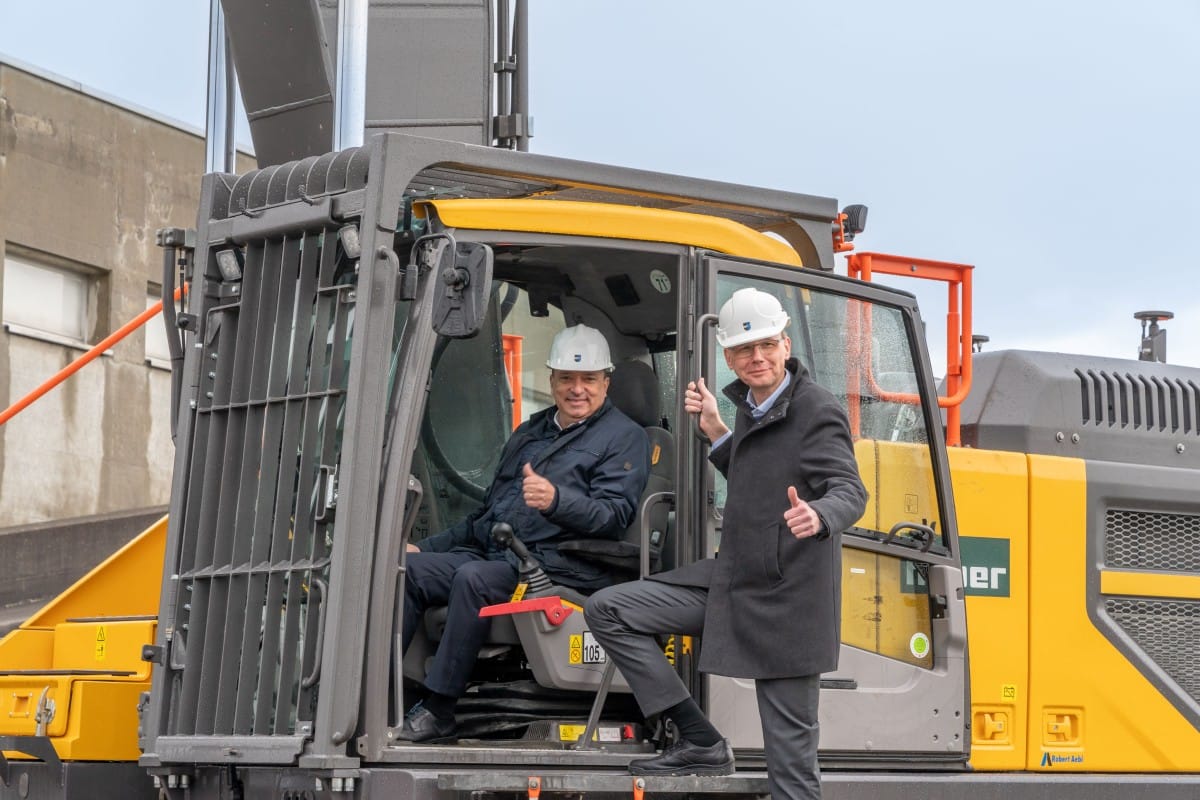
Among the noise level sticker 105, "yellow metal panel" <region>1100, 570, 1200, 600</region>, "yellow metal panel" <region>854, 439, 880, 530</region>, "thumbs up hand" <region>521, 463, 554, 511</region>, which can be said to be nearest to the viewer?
the noise level sticker 105

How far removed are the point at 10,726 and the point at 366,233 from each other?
2327 mm

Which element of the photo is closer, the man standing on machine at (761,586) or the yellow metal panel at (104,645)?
the man standing on machine at (761,586)

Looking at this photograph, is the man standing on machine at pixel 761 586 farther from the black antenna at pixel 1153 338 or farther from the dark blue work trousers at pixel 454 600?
the black antenna at pixel 1153 338

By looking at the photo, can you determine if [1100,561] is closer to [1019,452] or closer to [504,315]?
[1019,452]

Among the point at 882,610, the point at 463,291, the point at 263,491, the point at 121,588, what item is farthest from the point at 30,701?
the point at 882,610

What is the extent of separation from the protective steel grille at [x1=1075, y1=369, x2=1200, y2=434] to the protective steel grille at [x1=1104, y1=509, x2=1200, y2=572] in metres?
0.38

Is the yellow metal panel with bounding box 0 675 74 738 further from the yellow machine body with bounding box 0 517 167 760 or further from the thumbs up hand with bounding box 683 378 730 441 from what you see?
the thumbs up hand with bounding box 683 378 730 441

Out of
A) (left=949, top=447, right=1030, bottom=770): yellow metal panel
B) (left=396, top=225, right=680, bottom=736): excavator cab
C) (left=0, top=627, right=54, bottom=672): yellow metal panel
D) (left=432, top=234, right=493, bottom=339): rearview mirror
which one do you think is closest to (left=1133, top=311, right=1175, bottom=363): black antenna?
(left=949, top=447, right=1030, bottom=770): yellow metal panel

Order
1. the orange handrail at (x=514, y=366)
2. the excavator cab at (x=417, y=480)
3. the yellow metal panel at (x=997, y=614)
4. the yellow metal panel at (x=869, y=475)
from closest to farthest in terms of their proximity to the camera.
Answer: the excavator cab at (x=417, y=480)
the yellow metal panel at (x=869, y=475)
the yellow metal panel at (x=997, y=614)
the orange handrail at (x=514, y=366)

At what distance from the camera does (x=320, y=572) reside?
521 centimetres

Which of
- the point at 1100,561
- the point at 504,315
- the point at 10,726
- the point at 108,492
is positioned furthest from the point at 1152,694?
the point at 108,492

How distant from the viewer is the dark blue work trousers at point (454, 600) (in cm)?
561

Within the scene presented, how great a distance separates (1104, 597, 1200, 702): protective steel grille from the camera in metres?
6.73

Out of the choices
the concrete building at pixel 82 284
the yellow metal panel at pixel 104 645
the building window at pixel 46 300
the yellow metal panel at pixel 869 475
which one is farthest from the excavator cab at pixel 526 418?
the building window at pixel 46 300
